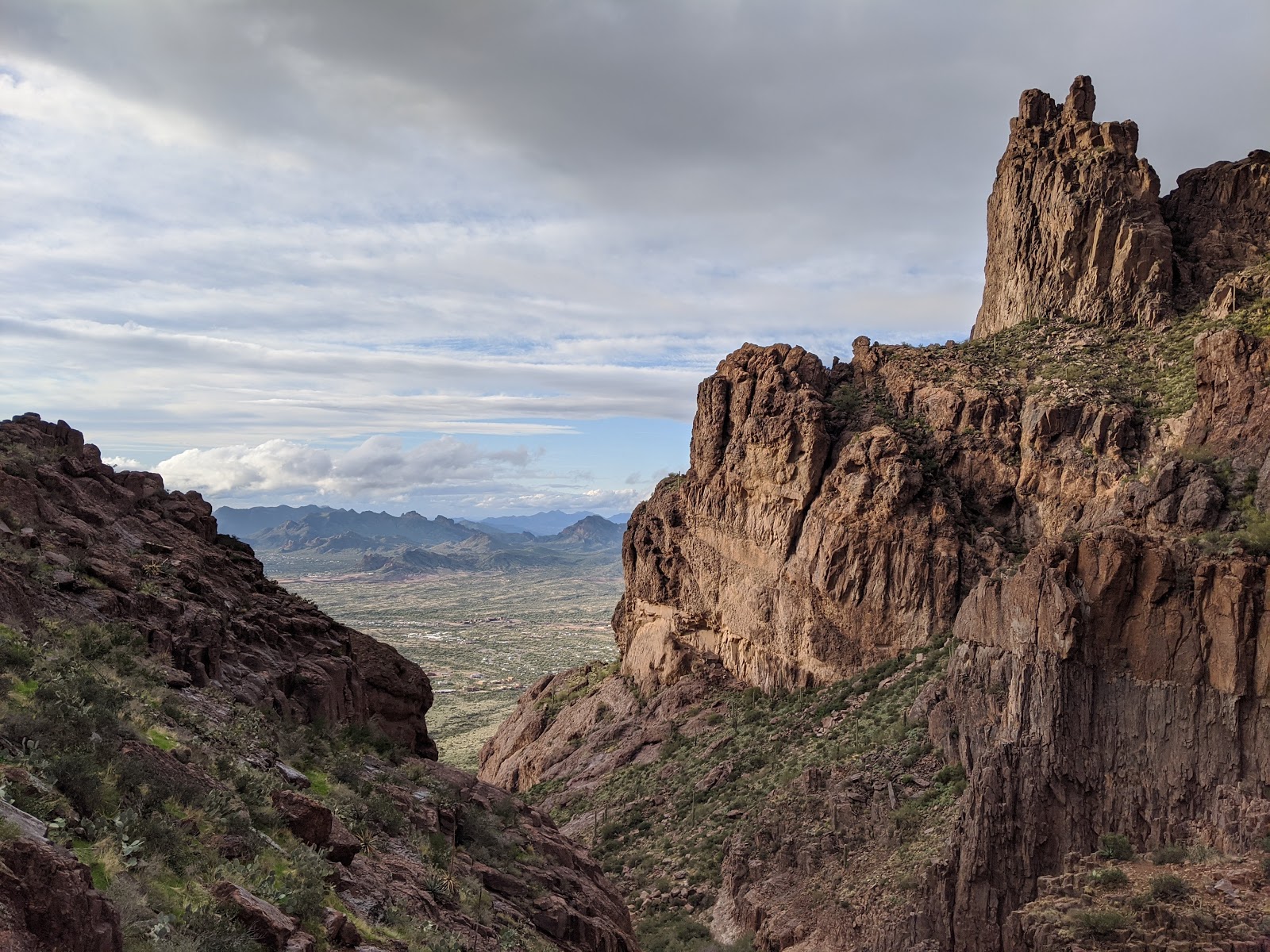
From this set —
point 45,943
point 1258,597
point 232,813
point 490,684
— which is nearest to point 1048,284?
point 1258,597

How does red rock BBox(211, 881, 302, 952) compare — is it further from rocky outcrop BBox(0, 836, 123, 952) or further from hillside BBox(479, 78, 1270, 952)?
hillside BBox(479, 78, 1270, 952)

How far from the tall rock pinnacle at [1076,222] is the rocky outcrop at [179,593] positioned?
47.1 m

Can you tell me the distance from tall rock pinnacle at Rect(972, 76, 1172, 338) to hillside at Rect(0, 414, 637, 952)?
4661 cm

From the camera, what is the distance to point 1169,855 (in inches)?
997

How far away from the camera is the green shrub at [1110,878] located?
25.2 meters

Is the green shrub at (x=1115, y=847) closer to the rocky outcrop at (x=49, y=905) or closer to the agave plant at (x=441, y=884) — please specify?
the agave plant at (x=441, y=884)

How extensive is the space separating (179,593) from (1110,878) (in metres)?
29.2

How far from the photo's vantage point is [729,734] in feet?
171

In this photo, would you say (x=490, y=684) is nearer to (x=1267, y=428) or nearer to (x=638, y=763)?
(x=638, y=763)

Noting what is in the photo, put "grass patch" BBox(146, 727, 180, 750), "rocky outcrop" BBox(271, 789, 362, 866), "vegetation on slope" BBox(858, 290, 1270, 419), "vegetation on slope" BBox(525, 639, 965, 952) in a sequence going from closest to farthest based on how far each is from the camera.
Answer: "rocky outcrop" BBox(271, 789, 362, 866) → "grass patch" BBox(146, 727, 180, 750) → "vegetation on slope" BBox(525, 639, 965, 952) → "vegetation on slope" BBox(858, 290, 1270, 419)

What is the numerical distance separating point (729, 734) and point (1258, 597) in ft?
103

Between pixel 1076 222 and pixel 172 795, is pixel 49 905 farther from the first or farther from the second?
pixel 1076 222

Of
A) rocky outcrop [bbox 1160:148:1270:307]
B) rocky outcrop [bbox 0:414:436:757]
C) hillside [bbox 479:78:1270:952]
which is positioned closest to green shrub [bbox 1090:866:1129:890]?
hillside [bbox 479:78:1270:952]

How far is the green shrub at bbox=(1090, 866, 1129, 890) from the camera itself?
25.2 m
